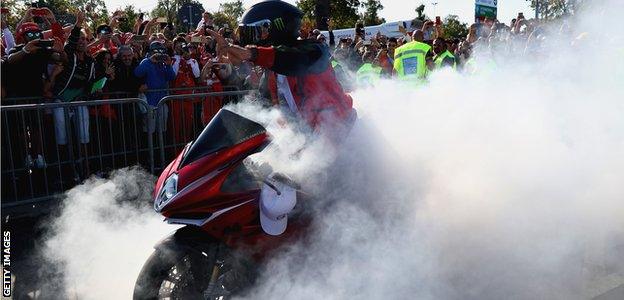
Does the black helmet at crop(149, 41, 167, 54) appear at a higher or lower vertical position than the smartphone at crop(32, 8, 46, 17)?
lower

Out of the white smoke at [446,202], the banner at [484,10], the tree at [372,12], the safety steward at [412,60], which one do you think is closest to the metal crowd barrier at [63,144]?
the white smoke at [446,202]

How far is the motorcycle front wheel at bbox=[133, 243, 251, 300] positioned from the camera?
3.19 metres

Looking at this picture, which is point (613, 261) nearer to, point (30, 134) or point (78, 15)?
point (30, 134)

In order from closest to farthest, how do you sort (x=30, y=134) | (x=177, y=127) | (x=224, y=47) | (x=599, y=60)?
(x=224, y=47)
(x=599, y=60)
(x=30, y=134)
(x=177, y=127)

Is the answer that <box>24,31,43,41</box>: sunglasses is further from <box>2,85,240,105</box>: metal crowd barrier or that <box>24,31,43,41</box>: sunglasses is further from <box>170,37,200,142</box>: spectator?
<box>170,37,200,142</box>: spectator

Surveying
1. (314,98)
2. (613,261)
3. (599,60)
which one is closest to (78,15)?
(314,98)

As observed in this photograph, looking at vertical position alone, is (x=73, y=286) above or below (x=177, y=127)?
below

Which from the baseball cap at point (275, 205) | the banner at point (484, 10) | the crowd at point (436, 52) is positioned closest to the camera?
the baseball cap at point (275, 205)

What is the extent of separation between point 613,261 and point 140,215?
138 inches

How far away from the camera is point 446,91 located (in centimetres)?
498

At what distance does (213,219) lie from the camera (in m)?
3.26

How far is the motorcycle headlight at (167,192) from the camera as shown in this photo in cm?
320

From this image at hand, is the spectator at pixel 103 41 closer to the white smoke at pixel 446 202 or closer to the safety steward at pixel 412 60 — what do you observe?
the white smoke at pixel 446 202

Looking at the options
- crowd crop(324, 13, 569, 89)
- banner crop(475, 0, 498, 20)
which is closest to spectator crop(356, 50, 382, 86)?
crowd crop(324, 13, 569, 89)
